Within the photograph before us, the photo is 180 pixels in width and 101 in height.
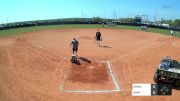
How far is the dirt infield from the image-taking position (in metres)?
17.2

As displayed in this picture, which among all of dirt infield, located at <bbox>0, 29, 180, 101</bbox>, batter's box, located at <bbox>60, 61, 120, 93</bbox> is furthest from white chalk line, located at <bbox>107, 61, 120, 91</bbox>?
dirt infield, located at <bbox>0, 29, 180, 101</bbox>

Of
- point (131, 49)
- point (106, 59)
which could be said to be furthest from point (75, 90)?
point (131, 49)

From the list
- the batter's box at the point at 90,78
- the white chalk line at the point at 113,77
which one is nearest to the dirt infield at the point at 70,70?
the batter's box at the point at 90,78

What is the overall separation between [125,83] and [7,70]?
7.39 metres

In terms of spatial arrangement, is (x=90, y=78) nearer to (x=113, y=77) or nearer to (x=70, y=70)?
(x=113, y=77)

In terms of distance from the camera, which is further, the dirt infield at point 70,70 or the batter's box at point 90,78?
the batter's box at point 90,78

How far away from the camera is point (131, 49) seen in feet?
100

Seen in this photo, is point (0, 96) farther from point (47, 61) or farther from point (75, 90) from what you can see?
point (47, 61)

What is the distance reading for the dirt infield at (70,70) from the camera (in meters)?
17.2

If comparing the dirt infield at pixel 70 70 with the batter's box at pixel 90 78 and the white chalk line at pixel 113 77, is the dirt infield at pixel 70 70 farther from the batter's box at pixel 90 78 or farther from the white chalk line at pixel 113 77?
the white chalk line at pixel 113 77

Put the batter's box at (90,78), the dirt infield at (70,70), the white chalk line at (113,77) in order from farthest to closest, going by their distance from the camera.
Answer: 1. the white chalk line at (113,77)
2. the batter's box at (90,78)
3. the dirt infield at (70,70)

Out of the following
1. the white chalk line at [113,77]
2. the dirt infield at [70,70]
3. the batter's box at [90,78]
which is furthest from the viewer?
the white chalk line at [113,77]

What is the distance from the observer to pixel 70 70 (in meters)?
22.2

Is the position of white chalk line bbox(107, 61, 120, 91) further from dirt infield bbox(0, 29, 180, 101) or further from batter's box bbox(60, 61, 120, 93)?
dirt infield bbox(0, 29, 180, 101)
